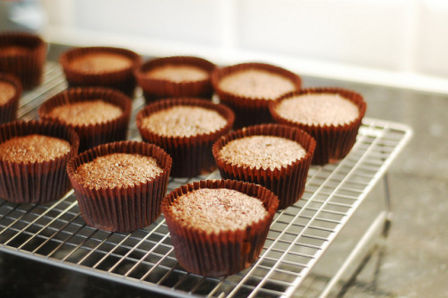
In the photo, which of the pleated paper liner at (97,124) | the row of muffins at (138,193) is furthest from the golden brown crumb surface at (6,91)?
the row of muffins at (138,193)

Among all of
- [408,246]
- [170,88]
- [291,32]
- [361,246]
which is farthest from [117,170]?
[291,32]

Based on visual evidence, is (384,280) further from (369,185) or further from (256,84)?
(256,84)

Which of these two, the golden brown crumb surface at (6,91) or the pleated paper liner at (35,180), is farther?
the golden brown crumb surface at (6,91)

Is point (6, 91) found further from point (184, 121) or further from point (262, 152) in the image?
point (262, 152)

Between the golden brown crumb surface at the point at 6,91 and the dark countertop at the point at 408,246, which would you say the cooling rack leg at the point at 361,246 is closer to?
the dark countertop at the point at 408,246

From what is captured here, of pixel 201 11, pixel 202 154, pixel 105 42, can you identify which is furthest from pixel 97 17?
pixel 202 154

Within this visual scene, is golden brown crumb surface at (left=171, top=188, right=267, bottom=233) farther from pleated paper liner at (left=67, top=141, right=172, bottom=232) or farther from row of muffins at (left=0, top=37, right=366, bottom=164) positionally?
row of muffins at (left=0, top=37, right=366, bottom=164)
